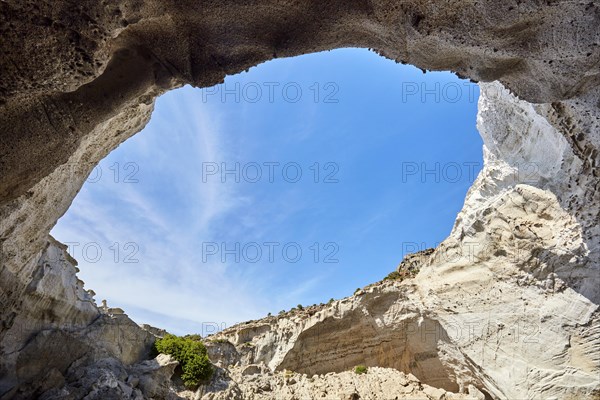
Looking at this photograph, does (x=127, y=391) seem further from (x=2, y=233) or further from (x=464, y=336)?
(x=464, y=336)

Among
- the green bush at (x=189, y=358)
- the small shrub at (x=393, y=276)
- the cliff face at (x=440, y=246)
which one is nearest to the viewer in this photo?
the cliff face at (x=440, y=246)

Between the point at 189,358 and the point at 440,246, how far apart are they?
15.6 meters

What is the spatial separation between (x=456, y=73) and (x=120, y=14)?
18.9ft

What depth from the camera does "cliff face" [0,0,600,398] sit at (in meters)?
5.39

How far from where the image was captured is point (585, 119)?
8344mm

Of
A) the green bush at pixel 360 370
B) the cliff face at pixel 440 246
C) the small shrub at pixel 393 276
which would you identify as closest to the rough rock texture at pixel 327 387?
the green bush at pixel 360 370

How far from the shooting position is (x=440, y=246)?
2212 centimetres

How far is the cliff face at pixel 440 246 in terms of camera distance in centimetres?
539

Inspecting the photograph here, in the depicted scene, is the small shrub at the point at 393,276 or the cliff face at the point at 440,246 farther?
the small shrub at the point at 393,276

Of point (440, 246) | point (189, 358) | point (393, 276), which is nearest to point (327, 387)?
point (189, 358)

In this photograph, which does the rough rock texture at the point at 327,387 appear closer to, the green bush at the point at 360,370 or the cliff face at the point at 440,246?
the green bush at the point at 360,370

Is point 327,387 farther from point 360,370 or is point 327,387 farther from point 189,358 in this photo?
point 189,358

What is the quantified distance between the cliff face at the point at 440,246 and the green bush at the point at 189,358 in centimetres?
108

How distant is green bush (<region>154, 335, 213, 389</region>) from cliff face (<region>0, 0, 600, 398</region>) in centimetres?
108
